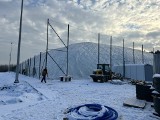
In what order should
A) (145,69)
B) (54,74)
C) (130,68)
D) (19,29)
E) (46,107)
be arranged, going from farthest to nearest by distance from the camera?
(54,74), (130,68), (145,69), (19,29), (46,107)

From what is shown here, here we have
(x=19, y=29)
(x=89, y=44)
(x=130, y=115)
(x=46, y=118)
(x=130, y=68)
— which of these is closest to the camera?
(x=46, y=118)

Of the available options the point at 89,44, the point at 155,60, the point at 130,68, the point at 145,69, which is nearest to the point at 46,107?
the point at 155,60

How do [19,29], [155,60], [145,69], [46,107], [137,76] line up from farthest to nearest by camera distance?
1. [137,76]
2. [145,69]
3. [19,29]
4. [155,60]
5. [46,107]

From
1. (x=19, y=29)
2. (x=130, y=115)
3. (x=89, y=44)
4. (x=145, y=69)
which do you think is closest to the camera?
(x=130, y=115)

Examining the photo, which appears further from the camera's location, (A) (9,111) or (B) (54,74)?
(B) (54,74)

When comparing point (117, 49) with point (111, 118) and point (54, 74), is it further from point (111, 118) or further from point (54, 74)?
point (111, 118)

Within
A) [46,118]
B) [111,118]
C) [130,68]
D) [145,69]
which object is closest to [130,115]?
[111,118]

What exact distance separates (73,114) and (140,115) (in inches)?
110

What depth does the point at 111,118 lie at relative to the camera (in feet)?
25.8

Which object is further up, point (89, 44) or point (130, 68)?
point (89, 44)

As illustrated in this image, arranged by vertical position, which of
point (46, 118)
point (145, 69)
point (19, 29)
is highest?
point (19, 29)

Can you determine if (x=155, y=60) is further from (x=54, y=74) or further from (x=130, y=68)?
(x=54, y=74)

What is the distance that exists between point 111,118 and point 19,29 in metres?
20.2

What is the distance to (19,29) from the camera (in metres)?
25.7
